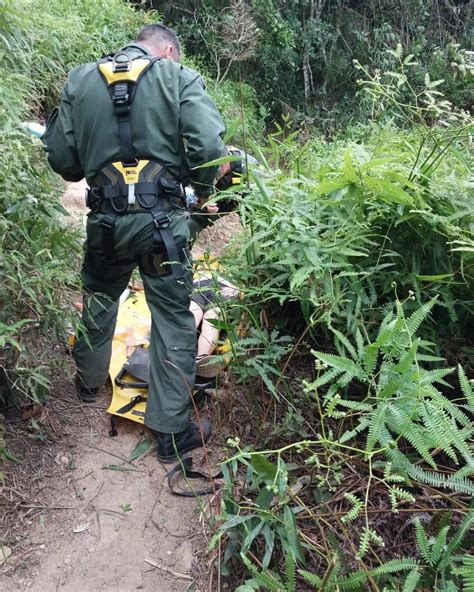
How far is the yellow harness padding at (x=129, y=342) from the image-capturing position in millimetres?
3326

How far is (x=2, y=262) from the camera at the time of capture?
7.77ft

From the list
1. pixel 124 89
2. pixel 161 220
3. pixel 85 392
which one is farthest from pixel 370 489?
pixel 124 89

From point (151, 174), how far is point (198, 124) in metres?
0.38

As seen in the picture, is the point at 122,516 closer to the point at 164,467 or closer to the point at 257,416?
the point at 164,467

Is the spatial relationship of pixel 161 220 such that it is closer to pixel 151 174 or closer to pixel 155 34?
pixel 151 174

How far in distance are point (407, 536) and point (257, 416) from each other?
2.49ft

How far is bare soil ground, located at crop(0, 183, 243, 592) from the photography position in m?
2.36

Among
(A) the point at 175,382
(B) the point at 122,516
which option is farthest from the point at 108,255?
(B) the point at 122,516

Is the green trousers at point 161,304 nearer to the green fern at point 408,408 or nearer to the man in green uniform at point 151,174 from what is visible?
the man in green uniform at point 151,174

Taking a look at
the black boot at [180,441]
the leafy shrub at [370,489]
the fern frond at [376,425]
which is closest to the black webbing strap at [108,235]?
the black boot at [180,441]

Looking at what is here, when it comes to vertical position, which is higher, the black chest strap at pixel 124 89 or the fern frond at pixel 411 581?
the black chest strap at pixel 124 89

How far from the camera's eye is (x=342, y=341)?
1.66m

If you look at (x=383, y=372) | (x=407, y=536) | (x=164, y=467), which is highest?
(x=383, y=372)

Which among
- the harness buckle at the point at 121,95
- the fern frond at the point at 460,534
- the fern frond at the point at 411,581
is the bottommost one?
the fern frond at the point at 411,581
